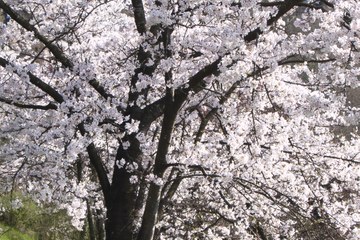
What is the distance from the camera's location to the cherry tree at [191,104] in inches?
193

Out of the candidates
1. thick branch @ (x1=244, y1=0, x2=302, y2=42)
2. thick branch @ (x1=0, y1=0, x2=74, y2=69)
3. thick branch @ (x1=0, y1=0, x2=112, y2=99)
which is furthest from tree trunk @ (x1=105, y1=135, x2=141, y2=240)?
thick branch @ (x1=244, y1=0, x2=302, y2=42)

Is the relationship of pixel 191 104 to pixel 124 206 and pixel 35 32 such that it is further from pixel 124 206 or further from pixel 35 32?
pixel 35 32

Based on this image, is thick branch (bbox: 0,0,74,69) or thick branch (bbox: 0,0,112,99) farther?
thick branch (bbox: 0,0,112,99)

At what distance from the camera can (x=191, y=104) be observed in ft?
21.4

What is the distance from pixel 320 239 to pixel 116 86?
11.3 feet

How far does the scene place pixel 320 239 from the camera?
235 inches

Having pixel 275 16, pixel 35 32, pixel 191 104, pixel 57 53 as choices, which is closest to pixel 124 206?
pixel 191 104

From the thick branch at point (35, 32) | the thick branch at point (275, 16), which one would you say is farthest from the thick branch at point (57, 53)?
the thick branch at point (275, 16)

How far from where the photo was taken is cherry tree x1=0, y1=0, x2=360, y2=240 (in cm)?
490

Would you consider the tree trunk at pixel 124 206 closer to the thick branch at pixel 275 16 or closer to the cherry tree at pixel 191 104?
the cherry tree at pixel 191 104

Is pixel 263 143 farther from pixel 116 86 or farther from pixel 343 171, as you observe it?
pixel 116 86

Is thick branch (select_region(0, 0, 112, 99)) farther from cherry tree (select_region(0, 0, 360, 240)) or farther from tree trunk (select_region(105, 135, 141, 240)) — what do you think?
tree trunk (select_region(105, 135, 141, 240))

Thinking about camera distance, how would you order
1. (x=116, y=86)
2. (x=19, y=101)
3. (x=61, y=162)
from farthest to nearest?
Result: (x=116, y=86) < (x=19, y=101) < (x=61, y=162)

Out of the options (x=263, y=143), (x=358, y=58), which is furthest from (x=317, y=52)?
(x=263, y=143)
